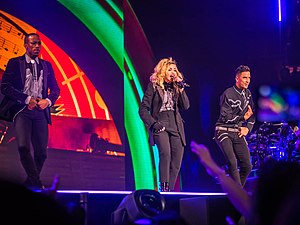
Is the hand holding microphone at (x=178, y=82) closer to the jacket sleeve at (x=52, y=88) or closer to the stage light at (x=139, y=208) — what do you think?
the jacket sleeve at (x=52, y=88)

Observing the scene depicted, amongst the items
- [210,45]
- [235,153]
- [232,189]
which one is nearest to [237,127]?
[235,153]

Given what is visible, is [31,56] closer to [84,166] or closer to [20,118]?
[20,118]

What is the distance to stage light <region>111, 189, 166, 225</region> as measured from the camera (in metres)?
3.32

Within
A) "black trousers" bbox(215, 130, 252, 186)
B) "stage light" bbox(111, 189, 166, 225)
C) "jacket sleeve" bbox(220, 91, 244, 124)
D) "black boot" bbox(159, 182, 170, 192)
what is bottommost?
"stage light" bbox(111, 189, 166, 225)

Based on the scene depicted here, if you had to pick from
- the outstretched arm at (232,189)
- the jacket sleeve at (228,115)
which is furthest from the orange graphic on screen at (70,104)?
the outstretched arm at (232,189)

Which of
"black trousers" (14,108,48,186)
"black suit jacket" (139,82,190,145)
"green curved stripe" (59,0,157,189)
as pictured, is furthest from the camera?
"green curved stripe" (59,0,157,189)

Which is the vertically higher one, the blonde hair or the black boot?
the blonde hair

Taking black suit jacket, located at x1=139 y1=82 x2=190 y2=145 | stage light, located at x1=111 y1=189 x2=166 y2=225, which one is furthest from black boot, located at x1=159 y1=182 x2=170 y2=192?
stage light, located at x1=111 y1=189 x2=166 y2=225

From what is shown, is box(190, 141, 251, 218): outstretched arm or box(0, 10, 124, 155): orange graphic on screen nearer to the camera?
box(190, 141, 251, 218): outstretched arm

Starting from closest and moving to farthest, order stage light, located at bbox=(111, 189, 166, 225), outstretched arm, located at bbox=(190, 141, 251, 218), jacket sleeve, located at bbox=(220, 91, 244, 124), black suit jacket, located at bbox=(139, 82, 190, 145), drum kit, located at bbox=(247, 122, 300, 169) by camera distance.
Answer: outstretched arm, located at bbox=(190, 141, 251, 218), stage light, located at bbox=(111, 189, 166, 225), black suit jacket, located at bbox=(139, 82, 190, 145), jacket sleeve, located at bbox=(220, 91, 244, 124), drum kit, located at bbox=(247, 122, 300, 169)

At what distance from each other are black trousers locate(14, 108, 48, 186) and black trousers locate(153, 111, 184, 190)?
145 cm

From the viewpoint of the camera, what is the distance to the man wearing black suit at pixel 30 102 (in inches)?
238

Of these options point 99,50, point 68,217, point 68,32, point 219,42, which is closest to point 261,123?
point 219,42

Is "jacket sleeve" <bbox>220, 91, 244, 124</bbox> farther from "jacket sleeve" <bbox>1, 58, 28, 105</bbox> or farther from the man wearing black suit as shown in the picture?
"jacket sleeve" <bbox>1, 58, 28, 105</bbox>
